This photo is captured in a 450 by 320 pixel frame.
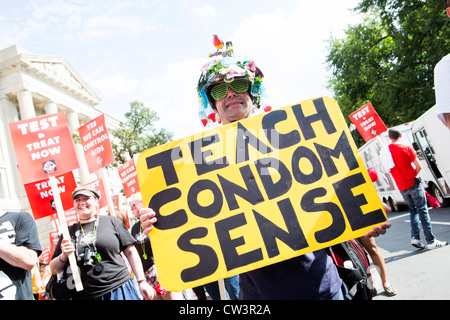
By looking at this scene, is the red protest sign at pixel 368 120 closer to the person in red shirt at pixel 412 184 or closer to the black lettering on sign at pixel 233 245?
the person in red shirt at pixel 412 184

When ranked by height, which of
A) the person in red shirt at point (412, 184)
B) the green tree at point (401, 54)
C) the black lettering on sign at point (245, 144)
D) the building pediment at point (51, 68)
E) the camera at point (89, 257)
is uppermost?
the building pediment at point (51, 68)

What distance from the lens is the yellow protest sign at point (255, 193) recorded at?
1750 mm

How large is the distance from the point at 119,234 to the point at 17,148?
241 cm

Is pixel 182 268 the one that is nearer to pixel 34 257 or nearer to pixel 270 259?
pixel 270 259

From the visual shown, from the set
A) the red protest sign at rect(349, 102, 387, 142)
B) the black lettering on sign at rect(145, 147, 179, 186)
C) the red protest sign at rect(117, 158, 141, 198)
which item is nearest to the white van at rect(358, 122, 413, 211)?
the red protest sign at rect(349, 102, 387, 142)

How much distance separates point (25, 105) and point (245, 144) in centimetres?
3422

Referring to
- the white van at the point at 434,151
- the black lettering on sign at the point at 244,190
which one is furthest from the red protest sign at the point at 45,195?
the white van at the point at 434,151

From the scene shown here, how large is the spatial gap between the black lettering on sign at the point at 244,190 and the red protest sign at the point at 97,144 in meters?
6.32

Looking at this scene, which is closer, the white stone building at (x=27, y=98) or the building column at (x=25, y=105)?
the white stone building at (x=27, y=98)

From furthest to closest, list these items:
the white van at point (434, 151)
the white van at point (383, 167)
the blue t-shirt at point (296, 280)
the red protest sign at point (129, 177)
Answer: the white van at point (383, 167) < the red protest sign at point (129, 177) < the white van at point (434, 151) < the blue t-shirt at point (296, 280)

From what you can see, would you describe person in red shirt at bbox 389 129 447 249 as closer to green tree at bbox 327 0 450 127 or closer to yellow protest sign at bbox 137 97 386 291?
yellow protest sign at bbox 137 97 386 291

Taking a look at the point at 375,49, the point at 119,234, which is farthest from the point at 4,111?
the point at 119,234

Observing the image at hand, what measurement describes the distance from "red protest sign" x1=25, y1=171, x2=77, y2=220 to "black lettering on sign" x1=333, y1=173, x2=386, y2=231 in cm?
579

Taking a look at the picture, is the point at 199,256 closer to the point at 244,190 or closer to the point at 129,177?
the point at 244,190
